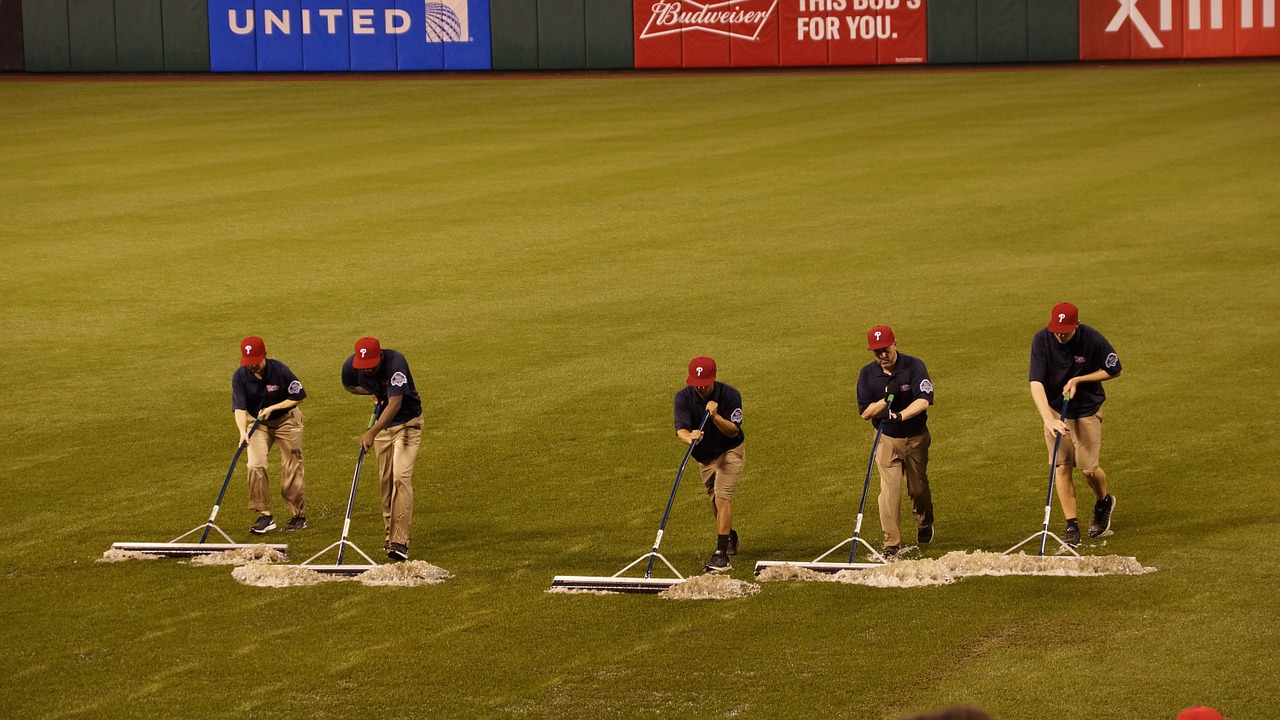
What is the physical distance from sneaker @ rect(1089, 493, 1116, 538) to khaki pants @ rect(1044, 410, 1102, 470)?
43 cm

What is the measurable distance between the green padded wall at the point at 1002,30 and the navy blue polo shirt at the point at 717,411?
33310 millimetres

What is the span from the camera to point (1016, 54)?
45094mm

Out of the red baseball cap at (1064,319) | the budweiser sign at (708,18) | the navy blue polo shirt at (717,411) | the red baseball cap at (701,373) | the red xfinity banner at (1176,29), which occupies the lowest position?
the navy blue polo shirt at (717,411)

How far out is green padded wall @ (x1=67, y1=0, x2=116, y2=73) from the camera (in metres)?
46.9

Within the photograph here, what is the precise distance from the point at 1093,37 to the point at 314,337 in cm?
2888

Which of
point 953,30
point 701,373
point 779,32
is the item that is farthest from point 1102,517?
point 779,32

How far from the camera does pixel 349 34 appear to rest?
4656 cm

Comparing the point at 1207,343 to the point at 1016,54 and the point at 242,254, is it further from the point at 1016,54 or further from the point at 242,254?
the point at 1016,54

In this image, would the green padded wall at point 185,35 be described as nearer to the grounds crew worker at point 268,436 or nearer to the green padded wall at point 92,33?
the green padded wall at point 92,33

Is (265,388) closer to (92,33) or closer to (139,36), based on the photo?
(139,36)

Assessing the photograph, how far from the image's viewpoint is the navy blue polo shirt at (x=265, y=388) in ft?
48.6

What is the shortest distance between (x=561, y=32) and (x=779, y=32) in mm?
6152

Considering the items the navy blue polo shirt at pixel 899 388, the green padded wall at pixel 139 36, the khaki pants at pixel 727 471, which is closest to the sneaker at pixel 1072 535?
the navy blue polo shirt at pixel 899 388

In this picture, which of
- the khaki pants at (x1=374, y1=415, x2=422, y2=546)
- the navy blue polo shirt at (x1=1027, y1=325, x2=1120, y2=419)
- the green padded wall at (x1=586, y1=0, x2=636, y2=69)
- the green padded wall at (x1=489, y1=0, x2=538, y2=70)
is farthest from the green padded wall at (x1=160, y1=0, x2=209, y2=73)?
the navy blue polo shirt at (x1=1027, y1=325, x2=1120, y2=419)
